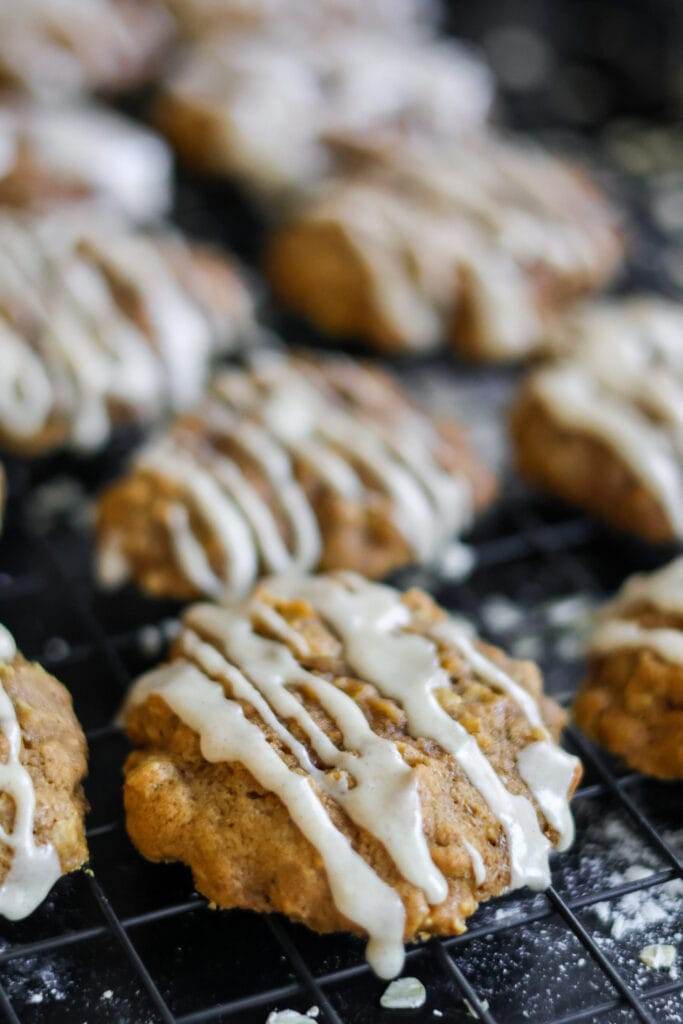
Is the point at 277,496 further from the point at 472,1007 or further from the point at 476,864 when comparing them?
the point at 472,1007

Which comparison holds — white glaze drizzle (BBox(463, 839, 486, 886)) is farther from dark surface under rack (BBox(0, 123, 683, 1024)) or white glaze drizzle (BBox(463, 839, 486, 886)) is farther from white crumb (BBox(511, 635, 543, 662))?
white crumb (BBox(511, 635, 543, 662))

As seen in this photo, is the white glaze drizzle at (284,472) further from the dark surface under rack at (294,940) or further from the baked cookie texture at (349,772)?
the baked cookie texture at (349,772)

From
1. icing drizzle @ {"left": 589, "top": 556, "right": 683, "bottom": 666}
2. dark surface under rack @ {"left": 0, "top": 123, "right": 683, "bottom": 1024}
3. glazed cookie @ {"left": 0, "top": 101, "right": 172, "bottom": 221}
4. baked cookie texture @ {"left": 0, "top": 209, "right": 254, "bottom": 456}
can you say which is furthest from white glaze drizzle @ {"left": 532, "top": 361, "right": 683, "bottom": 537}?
glazed cookie @ {"left": 0, "top": 101, "right": 172, "bottom": 221}

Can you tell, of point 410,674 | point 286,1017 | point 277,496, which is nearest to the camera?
point 286,1017

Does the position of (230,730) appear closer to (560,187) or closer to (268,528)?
(268,528)

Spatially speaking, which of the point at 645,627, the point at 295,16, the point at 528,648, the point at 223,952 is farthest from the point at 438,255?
the point at 223,952

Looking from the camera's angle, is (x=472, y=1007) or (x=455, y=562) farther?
(x=455, y=562)

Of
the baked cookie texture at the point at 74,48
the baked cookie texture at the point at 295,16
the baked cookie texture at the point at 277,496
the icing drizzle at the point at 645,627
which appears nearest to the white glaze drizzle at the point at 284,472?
the baked cookie texture at the point at 277,496
